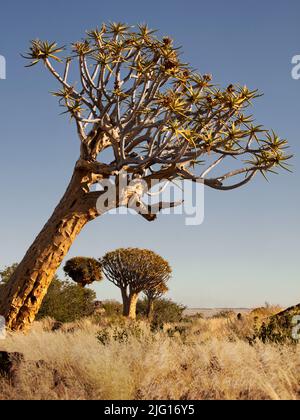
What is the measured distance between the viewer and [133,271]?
93.5ft

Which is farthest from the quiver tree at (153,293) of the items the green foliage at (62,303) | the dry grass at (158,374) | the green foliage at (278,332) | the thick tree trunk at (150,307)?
the dry grass at (158,374)

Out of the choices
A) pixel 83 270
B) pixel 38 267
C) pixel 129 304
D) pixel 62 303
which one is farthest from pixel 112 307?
pixel 38 267

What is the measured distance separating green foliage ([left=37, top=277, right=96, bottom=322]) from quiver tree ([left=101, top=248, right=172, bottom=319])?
279 cm

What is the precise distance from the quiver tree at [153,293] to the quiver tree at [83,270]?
2.95 metres

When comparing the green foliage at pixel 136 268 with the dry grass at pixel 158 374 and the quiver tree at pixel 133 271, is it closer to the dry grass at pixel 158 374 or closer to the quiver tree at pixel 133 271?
the quiver tree at pixel 133 271

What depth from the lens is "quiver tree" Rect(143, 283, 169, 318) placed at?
30547 millimetres

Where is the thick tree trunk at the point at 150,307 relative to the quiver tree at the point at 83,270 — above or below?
below

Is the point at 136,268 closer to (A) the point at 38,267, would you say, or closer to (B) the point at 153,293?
(B) the point at 153,293

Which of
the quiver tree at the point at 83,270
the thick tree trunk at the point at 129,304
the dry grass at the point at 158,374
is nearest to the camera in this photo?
the dry grass at the point at 158,374

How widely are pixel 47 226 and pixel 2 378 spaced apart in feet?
16.8

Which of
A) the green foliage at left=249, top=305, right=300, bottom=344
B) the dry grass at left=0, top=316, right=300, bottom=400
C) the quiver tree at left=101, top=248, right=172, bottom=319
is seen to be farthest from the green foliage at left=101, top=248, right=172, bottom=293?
the dry grass at left=0, top=316, right=300, bottom=400

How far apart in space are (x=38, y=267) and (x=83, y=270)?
18943 millimetres

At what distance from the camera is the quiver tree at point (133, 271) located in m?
28.3

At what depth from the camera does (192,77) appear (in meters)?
12.8
